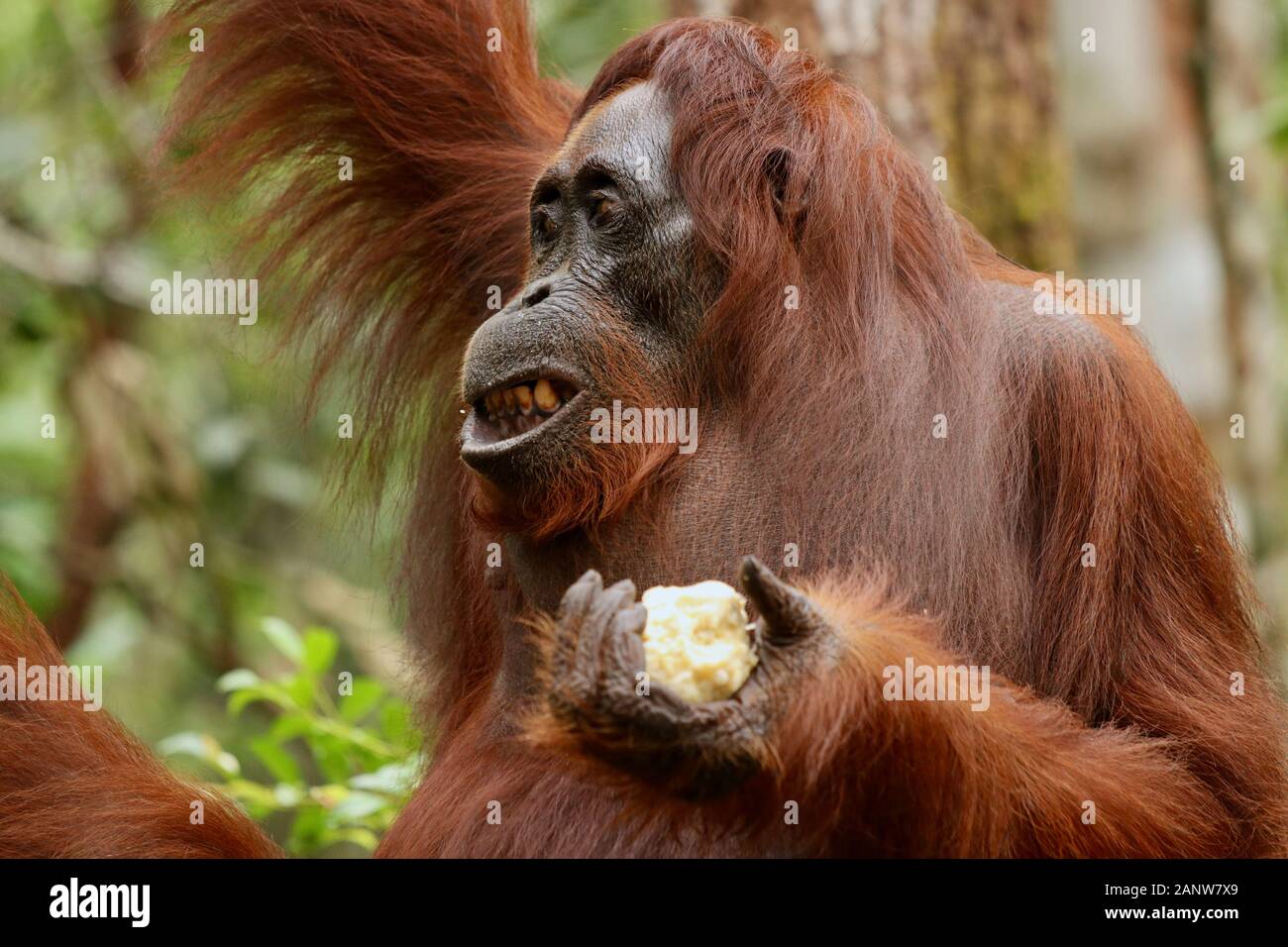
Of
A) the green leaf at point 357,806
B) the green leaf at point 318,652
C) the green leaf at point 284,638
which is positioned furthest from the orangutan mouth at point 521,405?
the green leaf at point 284,638

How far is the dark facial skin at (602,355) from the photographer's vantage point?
3365 millimetres

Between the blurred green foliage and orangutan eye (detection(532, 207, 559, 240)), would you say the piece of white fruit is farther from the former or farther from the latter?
the blurred green foliage

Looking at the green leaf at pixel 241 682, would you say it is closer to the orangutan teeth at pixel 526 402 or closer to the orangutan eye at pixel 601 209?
the orangutan teeth at pixel 526 402

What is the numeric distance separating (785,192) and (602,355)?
61 centimetres

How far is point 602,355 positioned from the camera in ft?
11.1

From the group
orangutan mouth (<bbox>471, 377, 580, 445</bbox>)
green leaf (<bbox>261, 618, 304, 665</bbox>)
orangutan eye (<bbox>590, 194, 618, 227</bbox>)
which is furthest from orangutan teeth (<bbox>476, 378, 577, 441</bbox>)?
green leaf (<bbox>261, 618, 304, 665</bbox>)

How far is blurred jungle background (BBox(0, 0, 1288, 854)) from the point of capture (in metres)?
5.09

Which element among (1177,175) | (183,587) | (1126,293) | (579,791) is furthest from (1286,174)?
(579,791)

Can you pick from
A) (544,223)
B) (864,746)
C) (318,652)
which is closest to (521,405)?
(544,223)

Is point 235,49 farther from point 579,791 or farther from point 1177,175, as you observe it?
point 1177,175

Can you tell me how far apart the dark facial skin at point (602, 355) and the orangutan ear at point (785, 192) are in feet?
0.72

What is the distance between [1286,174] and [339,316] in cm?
815

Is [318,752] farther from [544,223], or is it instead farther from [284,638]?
[544,223]

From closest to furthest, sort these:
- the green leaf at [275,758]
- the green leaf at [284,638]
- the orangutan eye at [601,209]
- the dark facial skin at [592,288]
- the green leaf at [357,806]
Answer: the dark facial skin at [592,288]
the orangutan eye at [601,209]
the green leaf at [357,806]
the green leaf at [275,758]
the green leaf at [284,638]
